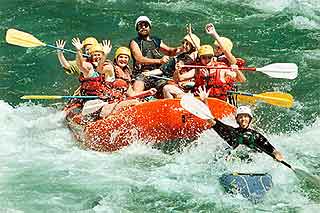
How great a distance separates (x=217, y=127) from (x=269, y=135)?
6.38ft

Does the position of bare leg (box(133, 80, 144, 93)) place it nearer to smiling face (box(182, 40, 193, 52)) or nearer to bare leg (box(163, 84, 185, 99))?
bare leg (box(163, 84, 185, 99))

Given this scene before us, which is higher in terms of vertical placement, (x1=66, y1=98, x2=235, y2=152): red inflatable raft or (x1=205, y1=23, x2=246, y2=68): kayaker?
(x1=205, y1=23, x2=246, y2=68): kayaker

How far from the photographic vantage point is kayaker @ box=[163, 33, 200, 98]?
26.8 ft

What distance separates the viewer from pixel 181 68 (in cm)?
852

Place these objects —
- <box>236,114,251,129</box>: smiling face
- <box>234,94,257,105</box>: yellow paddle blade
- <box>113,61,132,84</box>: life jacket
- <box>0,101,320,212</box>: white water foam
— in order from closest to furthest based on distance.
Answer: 1. <box>0,101,320,212</box>: white water foam
2. <box>236,114,251,129</box>: smiling face
3. <box>113,61,132,84</box>: life jacket
4. <box>234,94,257,105</box>: yellow paddle blade

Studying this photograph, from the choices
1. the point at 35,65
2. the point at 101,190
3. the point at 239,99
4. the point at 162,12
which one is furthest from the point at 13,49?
the point at 101,190

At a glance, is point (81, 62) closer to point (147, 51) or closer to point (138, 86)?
point (138, 86)

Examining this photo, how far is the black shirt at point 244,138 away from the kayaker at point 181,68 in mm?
1237

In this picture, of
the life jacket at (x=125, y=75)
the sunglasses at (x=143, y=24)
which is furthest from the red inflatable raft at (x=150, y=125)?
the sunglasses at (x=143, y=24)

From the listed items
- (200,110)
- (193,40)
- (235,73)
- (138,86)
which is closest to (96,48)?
(138,86)

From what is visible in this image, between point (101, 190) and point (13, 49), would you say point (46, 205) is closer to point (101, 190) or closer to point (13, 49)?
point (101, 190)

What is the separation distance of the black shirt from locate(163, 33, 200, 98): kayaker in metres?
1.24

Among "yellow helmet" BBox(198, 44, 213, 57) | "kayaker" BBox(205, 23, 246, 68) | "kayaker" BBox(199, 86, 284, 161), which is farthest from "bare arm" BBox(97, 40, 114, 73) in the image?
"kayaker" BBox(199, 86, 284, 161)

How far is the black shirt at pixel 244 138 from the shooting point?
6.83 meters
